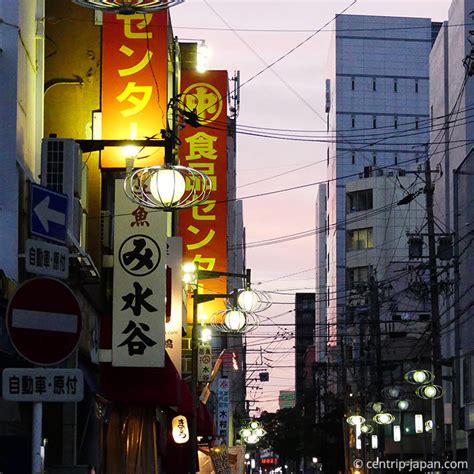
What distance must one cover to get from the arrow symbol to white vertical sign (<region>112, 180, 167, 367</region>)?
10502mm

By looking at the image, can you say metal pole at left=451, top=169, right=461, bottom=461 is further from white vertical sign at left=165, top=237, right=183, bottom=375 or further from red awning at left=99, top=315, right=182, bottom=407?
red awning at left=99, top=315, right=182, bottom=407

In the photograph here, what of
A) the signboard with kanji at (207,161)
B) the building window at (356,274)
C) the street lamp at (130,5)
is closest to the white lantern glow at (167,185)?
the street lamp at (130,5)

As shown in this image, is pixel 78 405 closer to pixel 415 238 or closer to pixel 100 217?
pixel 100 217

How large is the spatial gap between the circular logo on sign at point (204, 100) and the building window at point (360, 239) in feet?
267

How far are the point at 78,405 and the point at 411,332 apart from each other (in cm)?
6925

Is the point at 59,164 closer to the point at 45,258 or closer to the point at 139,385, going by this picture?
the point at 139,385

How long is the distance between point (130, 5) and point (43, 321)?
172 inches

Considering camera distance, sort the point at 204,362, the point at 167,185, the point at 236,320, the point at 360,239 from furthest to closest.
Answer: the point at 360,239 < the point at 204,362 < the point at 236,320 < the point at 167,185

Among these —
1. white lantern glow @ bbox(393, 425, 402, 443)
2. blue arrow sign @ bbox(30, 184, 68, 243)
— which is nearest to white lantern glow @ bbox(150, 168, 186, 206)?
blue arrow sign @ bbox(30, 184, 68, 243)

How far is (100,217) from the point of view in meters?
22.9

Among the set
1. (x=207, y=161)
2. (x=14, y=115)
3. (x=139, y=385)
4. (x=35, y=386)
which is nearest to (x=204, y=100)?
(x=207, y=161)

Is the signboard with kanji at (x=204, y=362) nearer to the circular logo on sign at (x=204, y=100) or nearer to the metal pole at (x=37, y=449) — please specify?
the circular logo on sign at (x=204, y=100)

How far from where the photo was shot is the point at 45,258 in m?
10.3

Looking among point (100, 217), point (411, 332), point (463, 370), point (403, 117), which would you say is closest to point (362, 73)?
point (403, 117)
